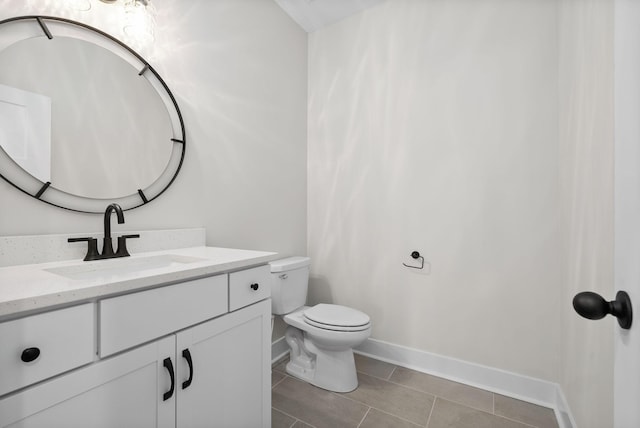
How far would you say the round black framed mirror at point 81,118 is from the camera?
1.00 meters

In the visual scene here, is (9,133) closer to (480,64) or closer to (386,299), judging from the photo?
(386,299)

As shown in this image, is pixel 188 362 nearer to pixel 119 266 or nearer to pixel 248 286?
pixel 248 286

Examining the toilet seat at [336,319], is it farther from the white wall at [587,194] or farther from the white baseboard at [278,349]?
the white wall at [587,194]

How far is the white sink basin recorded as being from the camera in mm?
941

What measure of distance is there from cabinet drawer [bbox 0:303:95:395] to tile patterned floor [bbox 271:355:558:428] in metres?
1.14

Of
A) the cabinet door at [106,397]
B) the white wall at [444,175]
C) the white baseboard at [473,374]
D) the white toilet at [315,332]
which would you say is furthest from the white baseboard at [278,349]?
the cabinet door at [106,397]

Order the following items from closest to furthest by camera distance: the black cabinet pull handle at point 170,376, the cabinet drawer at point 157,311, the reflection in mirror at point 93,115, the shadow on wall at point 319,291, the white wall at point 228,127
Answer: the cabinet drawer at point 157,311, the black cabinet pull handle at point 170,376, the reflection in mirror at point 93,115, the white wall at point 228,127, the shadow on wall at point 319,291

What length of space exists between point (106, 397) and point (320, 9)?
2.60 m

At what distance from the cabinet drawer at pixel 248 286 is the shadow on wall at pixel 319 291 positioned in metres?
1.19

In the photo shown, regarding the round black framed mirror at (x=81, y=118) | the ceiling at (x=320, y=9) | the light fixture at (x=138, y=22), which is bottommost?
the round black framed mirror at (x=81, y=118)

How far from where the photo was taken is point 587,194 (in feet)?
3.65

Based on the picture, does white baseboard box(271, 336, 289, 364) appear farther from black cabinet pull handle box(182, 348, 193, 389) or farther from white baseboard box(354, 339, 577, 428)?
black cabinet pull handle box(182, 348, 193, 389)

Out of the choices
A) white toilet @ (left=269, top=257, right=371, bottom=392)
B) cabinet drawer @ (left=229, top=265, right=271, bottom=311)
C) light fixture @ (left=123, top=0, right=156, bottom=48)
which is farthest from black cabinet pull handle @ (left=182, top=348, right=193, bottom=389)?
light fixture @ (left=123, top=0, right=156, bottom=48)

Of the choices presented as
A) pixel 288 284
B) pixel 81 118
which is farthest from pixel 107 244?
pixel 288 284
